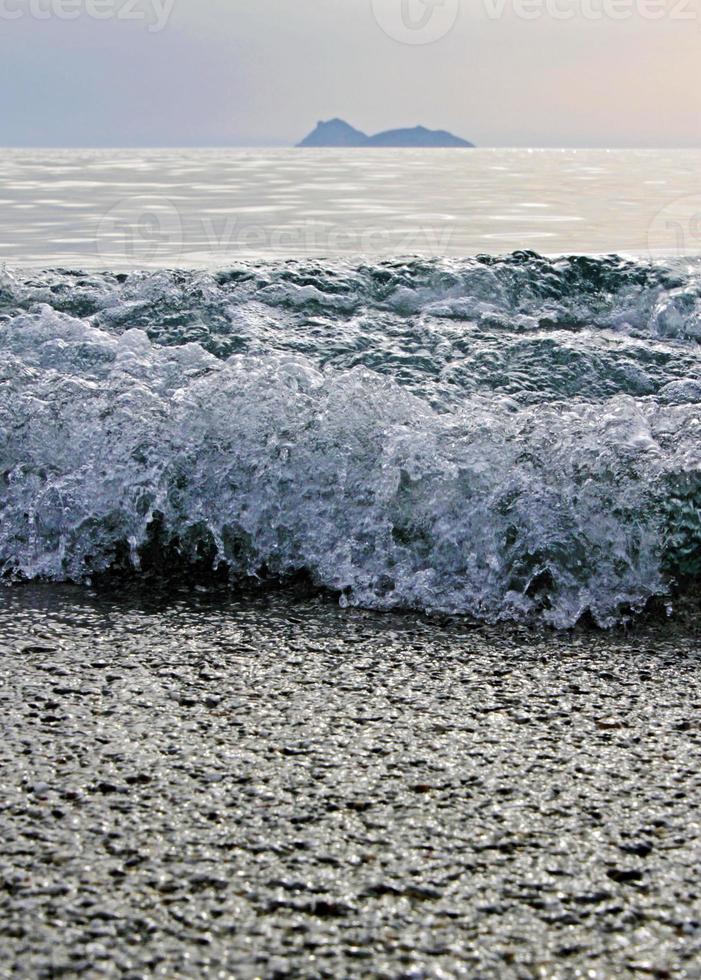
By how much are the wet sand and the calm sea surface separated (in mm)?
5812

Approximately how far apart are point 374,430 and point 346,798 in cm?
171

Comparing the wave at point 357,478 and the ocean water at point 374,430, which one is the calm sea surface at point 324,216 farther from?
the wave at point 357,478

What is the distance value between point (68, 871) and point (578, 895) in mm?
804

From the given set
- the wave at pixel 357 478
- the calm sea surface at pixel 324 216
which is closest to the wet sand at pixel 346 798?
the wave at pixel 357 478

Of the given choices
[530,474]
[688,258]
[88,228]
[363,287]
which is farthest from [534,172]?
[530,474]

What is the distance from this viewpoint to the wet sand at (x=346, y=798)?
1.53 metres

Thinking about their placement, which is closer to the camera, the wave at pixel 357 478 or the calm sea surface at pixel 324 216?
the wave at pixel 357 478

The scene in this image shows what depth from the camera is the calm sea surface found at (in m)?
9.22

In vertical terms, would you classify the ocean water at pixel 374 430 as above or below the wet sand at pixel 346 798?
above

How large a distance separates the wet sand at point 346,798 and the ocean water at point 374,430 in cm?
30

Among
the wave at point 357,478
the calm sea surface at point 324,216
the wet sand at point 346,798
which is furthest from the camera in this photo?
the calm sea surface at point 324,216

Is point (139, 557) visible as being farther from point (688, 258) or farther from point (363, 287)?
point (688, 258)

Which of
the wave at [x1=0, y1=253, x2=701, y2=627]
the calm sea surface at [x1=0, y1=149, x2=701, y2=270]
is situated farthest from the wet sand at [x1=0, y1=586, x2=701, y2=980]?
the calm sea surface at [x1=0, y1=149, x2=701, y2=270]

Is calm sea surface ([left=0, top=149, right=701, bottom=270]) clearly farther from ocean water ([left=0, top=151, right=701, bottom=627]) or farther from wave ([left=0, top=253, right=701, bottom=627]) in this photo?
wave ([left=0, top=253, right=701, bottom=627])
